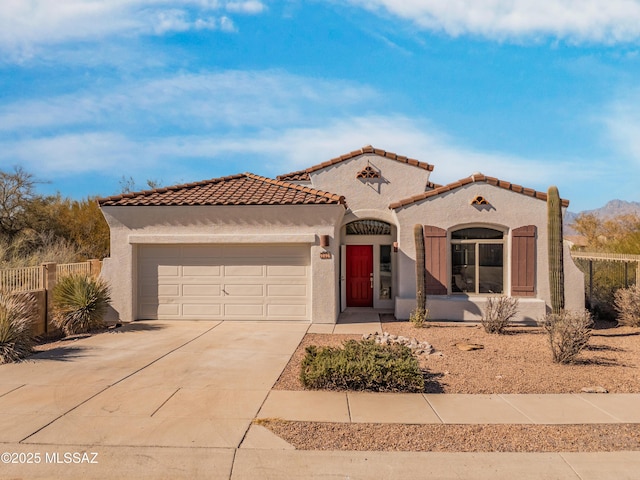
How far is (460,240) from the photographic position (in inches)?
548

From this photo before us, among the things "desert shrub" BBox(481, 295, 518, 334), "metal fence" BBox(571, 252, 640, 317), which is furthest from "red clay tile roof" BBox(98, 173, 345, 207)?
"metal fence" BBox(571, 252, 640, 317)

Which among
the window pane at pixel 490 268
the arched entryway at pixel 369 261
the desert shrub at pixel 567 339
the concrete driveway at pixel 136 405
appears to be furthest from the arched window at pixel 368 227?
the desert shrub at pixel 567 339

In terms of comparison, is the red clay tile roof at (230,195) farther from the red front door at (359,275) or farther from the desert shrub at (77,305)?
the red front door at (359,275)

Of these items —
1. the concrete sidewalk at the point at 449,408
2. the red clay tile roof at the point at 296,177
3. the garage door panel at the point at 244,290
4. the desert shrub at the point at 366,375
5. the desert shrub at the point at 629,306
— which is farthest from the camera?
the red clay tile roof at the point at 296,177

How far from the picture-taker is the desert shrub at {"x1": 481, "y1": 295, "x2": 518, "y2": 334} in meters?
11.8

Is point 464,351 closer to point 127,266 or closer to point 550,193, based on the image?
point 550,193

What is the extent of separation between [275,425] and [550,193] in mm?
9478

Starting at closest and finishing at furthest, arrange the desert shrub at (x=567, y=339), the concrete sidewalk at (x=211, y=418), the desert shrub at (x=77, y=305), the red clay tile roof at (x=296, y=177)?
the concrete sidewalk at (x=211, y=418) < the desert shrub at (x=567, y=339) < the desert shrub at (x=77, y=305) < the red clay tile roof at (x=296, y=177)

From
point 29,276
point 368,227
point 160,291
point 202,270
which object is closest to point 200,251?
point 202,270

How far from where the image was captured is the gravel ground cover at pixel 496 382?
5301 mm

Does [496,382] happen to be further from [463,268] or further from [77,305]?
[77,305]

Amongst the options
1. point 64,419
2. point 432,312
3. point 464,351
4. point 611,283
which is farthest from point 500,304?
point 64,419

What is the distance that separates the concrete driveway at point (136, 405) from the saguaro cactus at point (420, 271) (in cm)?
406

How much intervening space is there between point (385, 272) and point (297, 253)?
3780mm
